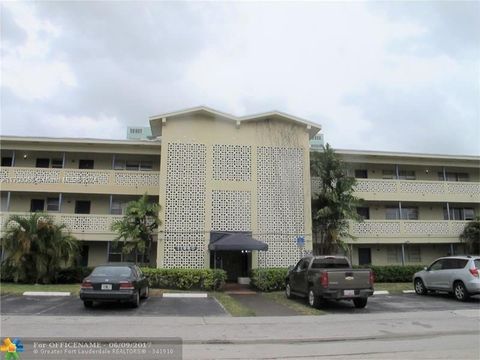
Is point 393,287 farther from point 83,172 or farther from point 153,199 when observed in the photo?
point 83,172

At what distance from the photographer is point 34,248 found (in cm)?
2067

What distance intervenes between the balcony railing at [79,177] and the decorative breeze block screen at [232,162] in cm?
376

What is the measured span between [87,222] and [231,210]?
795cm

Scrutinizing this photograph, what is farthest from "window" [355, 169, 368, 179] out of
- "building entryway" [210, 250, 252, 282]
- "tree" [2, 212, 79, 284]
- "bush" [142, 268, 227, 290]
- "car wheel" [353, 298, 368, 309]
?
"tree" [2, 212, 79, 284]

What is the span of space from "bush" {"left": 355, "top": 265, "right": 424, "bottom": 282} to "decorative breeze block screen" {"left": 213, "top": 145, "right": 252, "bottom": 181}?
345 inches

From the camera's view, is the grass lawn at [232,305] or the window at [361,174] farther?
the window at [361,174]

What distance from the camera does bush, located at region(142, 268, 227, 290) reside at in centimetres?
1980

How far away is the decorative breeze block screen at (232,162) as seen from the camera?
22.6 metres

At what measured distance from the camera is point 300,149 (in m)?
23.5

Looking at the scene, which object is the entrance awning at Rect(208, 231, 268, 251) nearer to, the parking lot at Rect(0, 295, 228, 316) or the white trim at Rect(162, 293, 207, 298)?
the white trim at Rect(162, 293, 207, 298)

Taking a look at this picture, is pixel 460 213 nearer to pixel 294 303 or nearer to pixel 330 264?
pixel 330 264

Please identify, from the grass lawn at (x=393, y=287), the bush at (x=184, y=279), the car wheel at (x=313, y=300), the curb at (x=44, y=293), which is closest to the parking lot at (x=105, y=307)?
the curb at (x=44, y=293)

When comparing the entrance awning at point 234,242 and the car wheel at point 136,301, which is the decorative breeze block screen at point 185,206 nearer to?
the entrance awning at point 234,242

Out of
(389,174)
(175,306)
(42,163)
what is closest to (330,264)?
(175,306)
